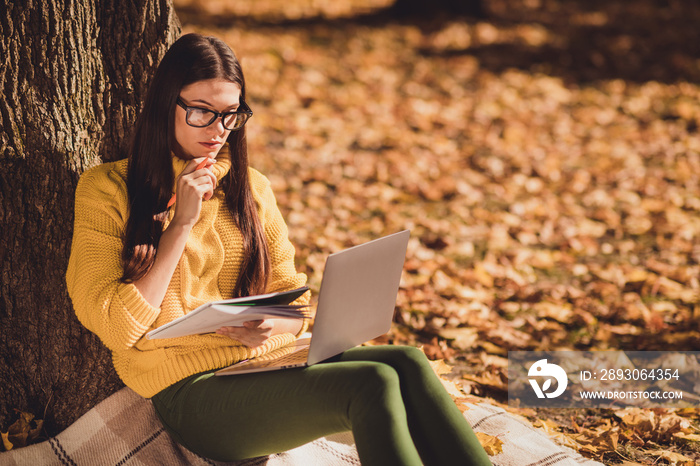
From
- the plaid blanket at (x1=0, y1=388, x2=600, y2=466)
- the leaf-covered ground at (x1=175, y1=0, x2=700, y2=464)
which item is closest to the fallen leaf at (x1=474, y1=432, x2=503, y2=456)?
the plaid blanket at (x1=0, y1=388, x2=600, y2=466)

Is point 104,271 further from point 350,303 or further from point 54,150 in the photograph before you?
point 350,303

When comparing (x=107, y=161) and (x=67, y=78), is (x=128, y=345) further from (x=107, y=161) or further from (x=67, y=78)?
(x=67, y=78)

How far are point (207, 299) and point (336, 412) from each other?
667 mm

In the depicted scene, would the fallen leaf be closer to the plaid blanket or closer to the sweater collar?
the plaid blanket

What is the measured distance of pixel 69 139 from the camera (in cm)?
238

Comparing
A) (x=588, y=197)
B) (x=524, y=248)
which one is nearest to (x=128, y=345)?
(x=524, y=248)

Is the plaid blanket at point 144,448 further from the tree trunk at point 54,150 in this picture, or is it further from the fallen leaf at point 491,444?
the tree trunk at point 54,150

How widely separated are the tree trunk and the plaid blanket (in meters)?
0.12

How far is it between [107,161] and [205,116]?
0.59 metres

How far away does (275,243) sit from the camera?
8.33 ft

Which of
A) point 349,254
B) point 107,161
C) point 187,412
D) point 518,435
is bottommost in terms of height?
point 518,435

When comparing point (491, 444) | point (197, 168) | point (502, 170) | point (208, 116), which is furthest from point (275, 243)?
point (502, 170)

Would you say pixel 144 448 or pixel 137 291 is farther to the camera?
pixel 144 448

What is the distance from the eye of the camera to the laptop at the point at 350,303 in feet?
6.46
